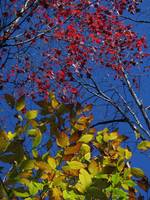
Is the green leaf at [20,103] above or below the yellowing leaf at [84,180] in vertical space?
above

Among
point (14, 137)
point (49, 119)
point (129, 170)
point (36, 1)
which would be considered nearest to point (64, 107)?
point (49, 119)

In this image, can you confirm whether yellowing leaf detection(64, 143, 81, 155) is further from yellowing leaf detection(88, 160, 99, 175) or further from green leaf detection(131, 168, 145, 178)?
green leaf detection(131, 168, 145, 178)

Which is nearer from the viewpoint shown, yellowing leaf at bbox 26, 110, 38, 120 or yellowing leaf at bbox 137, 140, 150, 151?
yellowing leaf at bbox 26, 110, 38, 120

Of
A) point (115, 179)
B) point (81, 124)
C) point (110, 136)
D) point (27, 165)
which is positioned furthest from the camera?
point (110, 136)

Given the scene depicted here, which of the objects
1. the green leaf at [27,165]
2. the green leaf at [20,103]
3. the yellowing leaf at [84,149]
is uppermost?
the green leaf at [20,103]

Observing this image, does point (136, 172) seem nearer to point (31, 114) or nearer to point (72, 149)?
point (72, 149)

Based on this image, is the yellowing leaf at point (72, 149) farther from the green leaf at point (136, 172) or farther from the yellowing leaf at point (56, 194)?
the green leaf at point (136, 172)

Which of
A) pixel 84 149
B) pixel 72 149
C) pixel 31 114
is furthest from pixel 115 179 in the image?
pixel 31 114

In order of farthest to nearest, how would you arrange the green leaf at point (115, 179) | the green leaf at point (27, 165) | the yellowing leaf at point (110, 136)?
1. the yellowing leaf at point (110, 136)
2. the green leaf at point (115, 179)
3. the green leaf at point (27, 165)

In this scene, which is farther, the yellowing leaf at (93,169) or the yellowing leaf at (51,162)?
the yellowing leaf at (93,169)

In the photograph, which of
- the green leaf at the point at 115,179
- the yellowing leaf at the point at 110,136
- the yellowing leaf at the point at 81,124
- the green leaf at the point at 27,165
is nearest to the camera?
the green leaf at the point at 27,165

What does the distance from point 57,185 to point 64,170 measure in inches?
3.4

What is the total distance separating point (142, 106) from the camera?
8055 mm

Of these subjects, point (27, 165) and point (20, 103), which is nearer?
point (27, 165)
